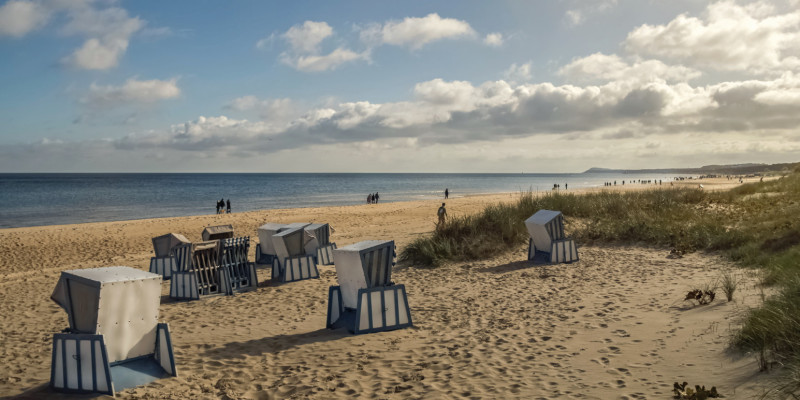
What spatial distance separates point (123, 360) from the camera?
18.0ft

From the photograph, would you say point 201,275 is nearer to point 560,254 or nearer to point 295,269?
point 295,269

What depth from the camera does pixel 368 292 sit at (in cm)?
722

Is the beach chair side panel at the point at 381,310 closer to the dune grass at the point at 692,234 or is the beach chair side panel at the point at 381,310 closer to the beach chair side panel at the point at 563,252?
the dune grass at the point at 692,234

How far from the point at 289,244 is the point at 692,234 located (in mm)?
10534

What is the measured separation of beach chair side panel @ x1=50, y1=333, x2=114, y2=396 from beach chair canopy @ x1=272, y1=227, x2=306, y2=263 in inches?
247

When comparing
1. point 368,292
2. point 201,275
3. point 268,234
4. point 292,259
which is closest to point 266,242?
point 268,234

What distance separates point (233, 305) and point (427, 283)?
3969 millimetres

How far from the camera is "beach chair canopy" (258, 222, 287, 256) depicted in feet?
43.2

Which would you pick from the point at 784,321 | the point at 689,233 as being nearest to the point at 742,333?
the point at 784,321

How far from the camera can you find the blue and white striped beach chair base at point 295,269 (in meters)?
11.3

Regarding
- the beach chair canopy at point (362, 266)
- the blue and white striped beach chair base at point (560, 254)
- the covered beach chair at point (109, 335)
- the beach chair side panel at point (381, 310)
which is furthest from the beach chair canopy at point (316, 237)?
the covered beach chair at point (109, 335)

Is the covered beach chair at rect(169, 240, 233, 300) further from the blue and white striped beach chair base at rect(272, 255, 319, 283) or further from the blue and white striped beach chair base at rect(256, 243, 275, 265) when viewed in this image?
the blue and white striped beach chair base at rect(256, 243, 275, 265)

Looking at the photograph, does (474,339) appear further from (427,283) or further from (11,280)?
(11,280)

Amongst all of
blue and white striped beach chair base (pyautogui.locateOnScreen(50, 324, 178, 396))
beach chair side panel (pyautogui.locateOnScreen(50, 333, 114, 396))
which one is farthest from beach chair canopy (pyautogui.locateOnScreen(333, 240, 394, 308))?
beach chair side panel (pyautogui.locateOnScreen(50, 333, 114, 396))
